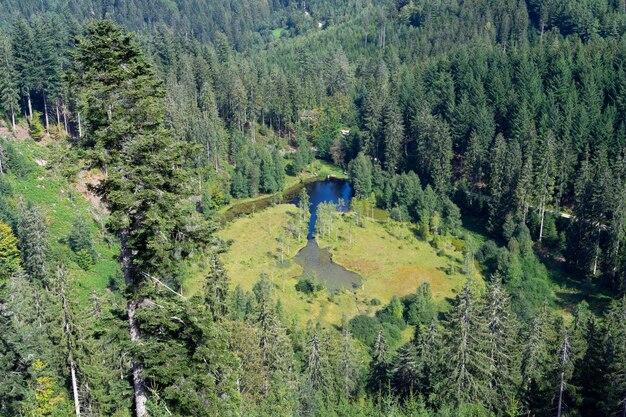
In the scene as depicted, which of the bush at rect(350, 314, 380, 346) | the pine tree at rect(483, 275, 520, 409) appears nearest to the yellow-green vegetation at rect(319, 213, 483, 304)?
the bush at rect(350, 314, 380, 346)

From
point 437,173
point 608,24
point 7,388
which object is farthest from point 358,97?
point 7,388

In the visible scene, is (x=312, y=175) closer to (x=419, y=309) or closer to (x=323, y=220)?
(x=323, y=220)

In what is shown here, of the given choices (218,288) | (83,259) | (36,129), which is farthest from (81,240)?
(218,288)

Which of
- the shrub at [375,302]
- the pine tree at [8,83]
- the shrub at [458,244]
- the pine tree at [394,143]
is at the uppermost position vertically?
the pine tree at [8,83]

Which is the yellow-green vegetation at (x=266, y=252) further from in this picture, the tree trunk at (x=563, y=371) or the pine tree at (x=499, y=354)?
the tree trunk at (x=563, y=371)

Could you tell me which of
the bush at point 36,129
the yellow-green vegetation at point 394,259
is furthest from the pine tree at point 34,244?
the yellow-green vegetation at point 394,259

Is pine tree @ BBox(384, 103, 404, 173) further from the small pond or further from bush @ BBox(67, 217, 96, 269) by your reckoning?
bush @ BBox(67, 217, 96, 269)

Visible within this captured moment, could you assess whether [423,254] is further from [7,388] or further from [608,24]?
[608,24]
